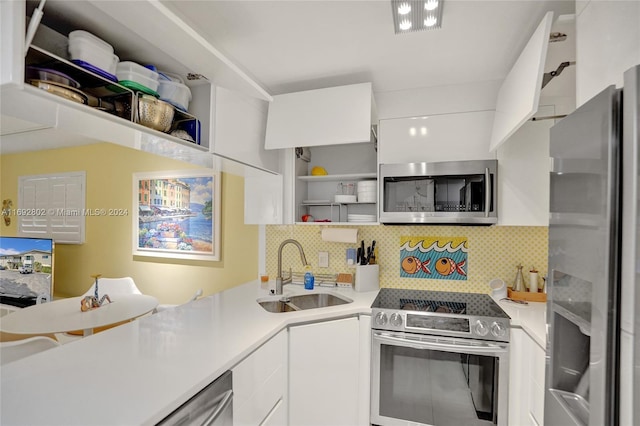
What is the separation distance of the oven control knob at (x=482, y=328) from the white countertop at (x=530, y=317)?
0.14m

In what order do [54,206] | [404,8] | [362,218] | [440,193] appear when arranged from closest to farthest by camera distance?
1. [54,206]
2. [404,8]
3. [440,193]
4. [362,218]

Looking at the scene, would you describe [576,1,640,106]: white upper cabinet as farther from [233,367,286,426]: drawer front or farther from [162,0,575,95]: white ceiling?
[233,367,286,426]: drawer front

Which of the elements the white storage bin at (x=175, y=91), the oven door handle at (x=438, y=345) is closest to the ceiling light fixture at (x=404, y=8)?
the white storage bin at (x=175, y=91)

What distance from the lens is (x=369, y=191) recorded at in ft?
7.39

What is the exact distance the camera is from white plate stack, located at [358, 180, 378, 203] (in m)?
2.24

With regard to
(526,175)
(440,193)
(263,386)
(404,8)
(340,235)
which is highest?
(404,8)

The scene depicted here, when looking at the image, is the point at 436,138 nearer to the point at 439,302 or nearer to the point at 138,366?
the point at 439,302

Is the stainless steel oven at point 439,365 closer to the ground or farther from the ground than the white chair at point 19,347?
closer to the ground

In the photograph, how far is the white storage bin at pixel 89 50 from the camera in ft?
3.37

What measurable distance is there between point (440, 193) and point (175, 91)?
160cm

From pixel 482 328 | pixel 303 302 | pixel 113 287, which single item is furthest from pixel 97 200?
pixel 482 328

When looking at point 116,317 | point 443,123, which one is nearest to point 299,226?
point 443,123

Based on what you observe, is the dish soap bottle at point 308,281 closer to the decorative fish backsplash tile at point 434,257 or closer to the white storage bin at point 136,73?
the decorative fish backsplash tile at point 434,257

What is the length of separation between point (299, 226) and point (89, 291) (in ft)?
5.61
